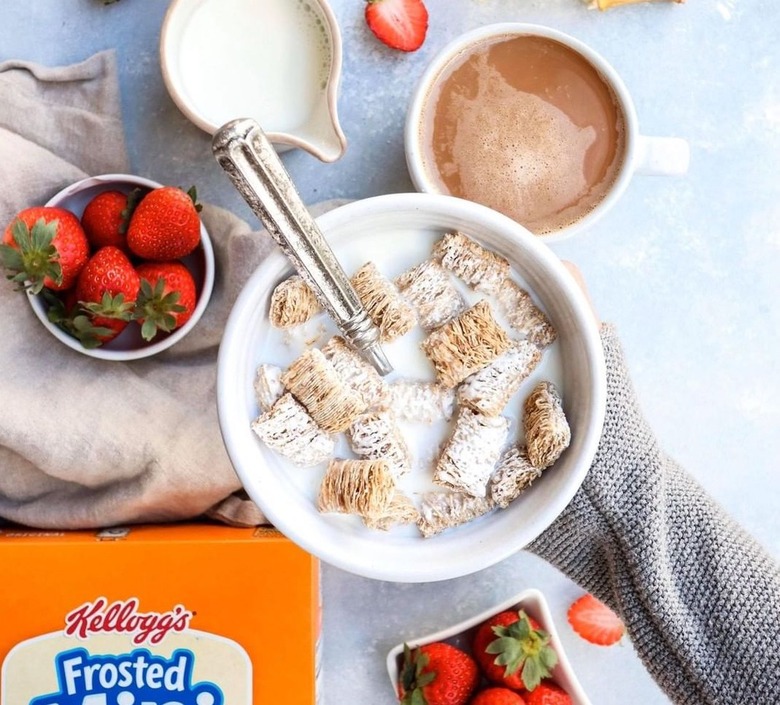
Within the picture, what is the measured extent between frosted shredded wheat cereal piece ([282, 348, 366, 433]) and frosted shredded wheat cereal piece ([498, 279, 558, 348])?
0.60 ft

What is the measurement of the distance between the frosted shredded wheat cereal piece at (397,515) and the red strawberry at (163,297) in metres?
0.34

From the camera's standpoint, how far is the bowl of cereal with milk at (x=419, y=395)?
84 cm

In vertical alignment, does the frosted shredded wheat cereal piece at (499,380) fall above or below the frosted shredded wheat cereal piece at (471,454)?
above

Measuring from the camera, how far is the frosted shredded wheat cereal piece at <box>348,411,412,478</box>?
2.77 ft

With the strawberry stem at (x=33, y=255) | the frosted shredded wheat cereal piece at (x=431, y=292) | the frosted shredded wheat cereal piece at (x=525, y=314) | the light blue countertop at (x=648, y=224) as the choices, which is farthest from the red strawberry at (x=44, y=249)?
the frosted shredded wheat cereal piece at (x=525, y=314)

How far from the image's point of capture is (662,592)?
99 cm

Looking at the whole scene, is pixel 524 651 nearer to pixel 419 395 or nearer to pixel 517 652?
pixel 517 652

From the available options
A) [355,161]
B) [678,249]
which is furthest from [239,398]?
[678,249]

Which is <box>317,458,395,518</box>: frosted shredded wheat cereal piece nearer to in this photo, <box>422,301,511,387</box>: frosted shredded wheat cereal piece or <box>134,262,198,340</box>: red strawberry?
<box>422,301,511,387</box>: frosted shredded wheat cereal piece

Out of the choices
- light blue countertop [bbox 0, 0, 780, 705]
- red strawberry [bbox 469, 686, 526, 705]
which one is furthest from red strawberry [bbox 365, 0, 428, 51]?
red strawberry [bbox 469, 686, 526, 705]

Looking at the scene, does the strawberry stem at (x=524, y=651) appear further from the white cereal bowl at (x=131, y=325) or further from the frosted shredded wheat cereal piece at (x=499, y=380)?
the white cereal bowl at (x=131, y=325)

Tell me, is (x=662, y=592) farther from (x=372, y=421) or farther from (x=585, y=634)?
(x=372, y=421)

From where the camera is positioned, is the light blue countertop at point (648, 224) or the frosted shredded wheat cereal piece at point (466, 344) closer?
the frosted shredded wheat cereal piece at point (466, 344)

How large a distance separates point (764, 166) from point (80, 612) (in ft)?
3.49
